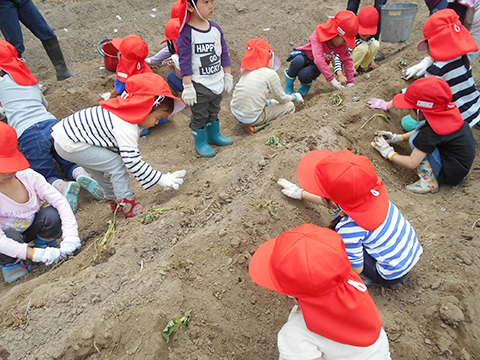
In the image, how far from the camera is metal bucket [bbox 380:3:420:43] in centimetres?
576

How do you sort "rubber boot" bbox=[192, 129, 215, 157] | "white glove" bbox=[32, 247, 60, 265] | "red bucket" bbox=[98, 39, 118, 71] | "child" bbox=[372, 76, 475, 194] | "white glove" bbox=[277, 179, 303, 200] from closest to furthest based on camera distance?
"white glove" bbox=[32, 247, 60, 265], "white glove" bbox=[277, 179, 303, 200], "child" bbox=[372, 76, 475, 194], "rubber boot" bbox=[192, 129, 215, 157], "red bucket" bbox=[98, 39, 118, 71]

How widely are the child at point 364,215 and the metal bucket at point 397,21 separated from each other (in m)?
5.15

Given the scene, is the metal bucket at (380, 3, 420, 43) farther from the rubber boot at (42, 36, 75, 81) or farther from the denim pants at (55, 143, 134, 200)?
Result: the rubber boot at (42, 36, 75, 81)

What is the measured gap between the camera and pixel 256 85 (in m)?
4.14

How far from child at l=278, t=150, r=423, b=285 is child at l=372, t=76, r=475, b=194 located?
1.51 m

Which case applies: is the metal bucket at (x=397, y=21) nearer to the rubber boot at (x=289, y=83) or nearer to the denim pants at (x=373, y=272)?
the rubber boot at (x=289, y=83)

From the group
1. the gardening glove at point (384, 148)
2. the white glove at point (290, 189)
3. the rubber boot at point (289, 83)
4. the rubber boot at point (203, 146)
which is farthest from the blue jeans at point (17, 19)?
the gardening glove at point (384, 148)

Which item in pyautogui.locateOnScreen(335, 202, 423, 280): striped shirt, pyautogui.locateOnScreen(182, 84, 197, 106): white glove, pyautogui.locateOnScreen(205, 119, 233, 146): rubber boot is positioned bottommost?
A: pyautogui.locateOnScreen(205, 119, 233, 146): rubber boot

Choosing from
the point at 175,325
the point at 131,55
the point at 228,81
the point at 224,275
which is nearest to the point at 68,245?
the point at 175,325

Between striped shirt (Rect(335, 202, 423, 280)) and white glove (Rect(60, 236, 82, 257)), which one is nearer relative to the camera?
striped shirt (Rect(335, 202, 423, 280))

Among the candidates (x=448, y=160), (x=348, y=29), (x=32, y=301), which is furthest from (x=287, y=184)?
(x=348, y=29)

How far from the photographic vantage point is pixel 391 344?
2010mm

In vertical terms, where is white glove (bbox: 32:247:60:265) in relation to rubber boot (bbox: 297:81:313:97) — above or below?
above

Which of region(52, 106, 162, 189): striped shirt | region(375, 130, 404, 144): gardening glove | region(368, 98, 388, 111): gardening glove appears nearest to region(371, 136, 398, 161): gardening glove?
region(375, 130, 404, 144): gardening glove
